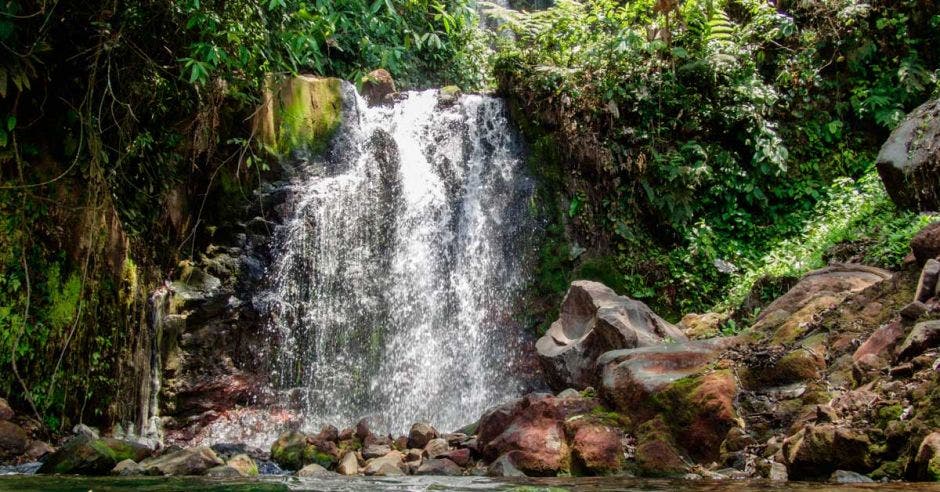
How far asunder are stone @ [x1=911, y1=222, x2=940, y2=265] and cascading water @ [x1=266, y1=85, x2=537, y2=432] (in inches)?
209

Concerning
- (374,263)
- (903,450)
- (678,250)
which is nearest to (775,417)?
(903,450)

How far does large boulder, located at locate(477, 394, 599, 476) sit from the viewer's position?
16.6 ft

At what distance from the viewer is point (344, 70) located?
13406 mm

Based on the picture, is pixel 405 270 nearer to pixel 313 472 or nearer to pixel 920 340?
pixel 313 472

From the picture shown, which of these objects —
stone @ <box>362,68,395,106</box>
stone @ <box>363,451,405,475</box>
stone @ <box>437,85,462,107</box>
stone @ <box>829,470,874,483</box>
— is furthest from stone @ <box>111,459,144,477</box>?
stone @ <box>437,85,462,107</box>

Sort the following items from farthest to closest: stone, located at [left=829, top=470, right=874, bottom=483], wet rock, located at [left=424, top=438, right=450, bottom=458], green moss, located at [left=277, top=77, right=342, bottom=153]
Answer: green moss, located at [left=277, top=77, right=342, bottom=153]
wet rock, located at [left=424, top=438, right=450, bottom=458]
stone, located at [left=829, top=470, right=874, bottom=483]

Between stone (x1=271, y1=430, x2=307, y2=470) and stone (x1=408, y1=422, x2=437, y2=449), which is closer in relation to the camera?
stone (x1=271, y1=430, x2=307, y2=470)

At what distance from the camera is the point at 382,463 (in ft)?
18.9

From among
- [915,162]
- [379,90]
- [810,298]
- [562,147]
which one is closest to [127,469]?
[810,298]

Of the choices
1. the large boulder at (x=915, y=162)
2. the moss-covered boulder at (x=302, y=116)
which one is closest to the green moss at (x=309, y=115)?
the moss-covered boulder at (x=302, y=116)

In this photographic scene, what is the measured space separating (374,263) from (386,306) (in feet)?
2.27

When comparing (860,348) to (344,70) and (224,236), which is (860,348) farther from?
(344,70)

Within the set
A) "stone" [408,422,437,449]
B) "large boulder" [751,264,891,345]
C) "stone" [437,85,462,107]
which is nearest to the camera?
"large boulder" [751,264,891,345]

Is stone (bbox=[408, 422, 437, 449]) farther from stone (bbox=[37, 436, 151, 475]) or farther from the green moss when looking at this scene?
the green moss
